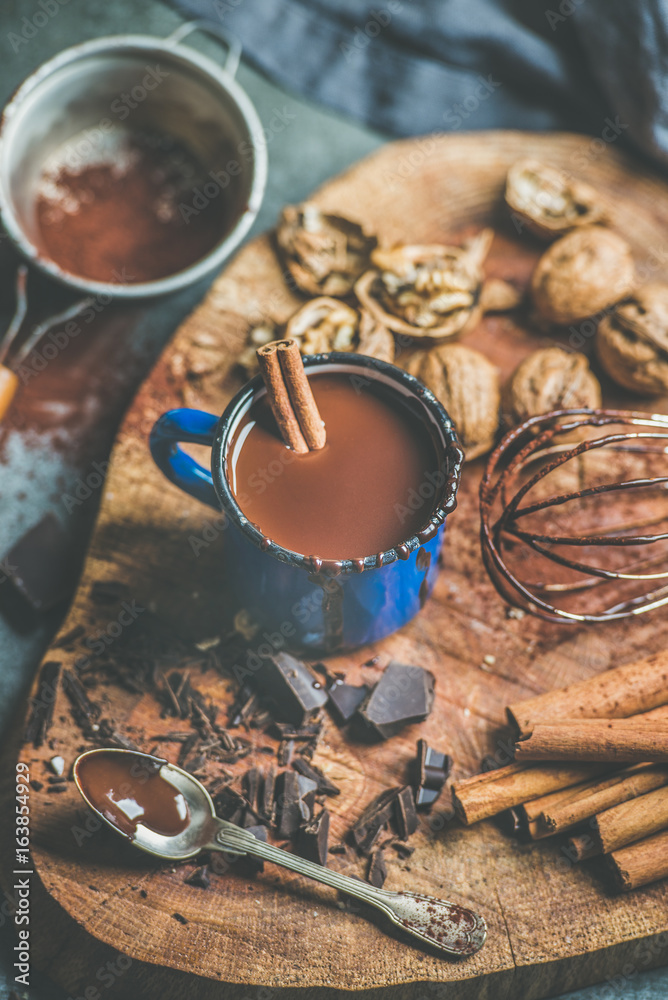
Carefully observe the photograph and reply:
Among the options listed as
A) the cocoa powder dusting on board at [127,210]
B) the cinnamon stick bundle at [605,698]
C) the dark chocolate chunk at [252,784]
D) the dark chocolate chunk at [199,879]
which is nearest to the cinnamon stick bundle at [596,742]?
the cinnamon stick bundle at [605,698]

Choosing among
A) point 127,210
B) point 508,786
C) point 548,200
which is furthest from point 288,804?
point 127,210

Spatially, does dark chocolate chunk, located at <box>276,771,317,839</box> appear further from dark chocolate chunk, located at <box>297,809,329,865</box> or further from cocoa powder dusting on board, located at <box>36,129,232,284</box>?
cocoa powder dusting on board, located at <box>36,129,232,284</box>

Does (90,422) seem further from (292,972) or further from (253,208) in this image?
(292,972)

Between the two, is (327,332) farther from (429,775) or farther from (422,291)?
(429,775)

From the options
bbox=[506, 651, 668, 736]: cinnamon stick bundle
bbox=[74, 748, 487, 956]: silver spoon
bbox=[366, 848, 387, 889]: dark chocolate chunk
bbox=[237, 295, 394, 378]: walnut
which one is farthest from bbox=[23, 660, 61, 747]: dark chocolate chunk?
bbox=[506, 651, 668, 736]: cinnamon stick bundle

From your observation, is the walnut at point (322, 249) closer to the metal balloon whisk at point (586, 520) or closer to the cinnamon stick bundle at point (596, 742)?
the metal balloon whisk at point (586, 520)

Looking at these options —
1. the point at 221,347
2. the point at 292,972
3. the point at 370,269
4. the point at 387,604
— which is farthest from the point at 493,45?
the point at 292,972

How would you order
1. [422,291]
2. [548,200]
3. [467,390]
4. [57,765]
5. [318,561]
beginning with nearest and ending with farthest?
[318,561] < [57,765] < [467,390] < [422,291] < [548,200]
